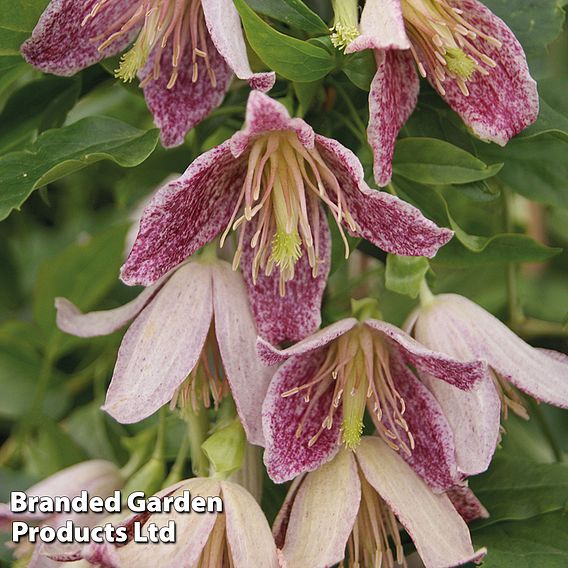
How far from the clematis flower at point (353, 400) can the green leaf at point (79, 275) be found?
56 centimetres

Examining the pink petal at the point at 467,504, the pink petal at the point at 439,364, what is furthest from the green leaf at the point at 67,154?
the pink petal at the point at 467,504

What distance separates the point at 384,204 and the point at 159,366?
7.8 inches

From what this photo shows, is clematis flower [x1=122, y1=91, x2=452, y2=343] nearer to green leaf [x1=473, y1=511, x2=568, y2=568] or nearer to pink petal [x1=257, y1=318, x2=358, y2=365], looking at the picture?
pink petal [x1=257, y1=318, x2=358, y2=365]

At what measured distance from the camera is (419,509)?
2.18ft

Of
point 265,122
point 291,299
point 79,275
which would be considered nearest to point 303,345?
point 291,299

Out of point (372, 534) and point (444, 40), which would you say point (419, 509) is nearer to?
point (372, 534)

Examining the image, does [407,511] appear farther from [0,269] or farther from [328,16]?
[0,269]

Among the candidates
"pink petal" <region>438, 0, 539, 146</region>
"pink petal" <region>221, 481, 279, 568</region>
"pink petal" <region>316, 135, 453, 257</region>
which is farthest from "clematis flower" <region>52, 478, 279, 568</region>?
"pink petal" <region>438, 0, 539, 146</region>

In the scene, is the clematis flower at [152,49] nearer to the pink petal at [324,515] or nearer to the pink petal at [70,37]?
Answer: the pink petal at [70,37]

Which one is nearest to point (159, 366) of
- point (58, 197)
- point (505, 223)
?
point (505, 223)

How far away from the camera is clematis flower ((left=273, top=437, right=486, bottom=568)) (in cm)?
64

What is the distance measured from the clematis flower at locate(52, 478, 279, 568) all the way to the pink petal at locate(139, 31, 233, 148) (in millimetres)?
267

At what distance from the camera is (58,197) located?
5.53 feet

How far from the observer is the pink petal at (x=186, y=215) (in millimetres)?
606
